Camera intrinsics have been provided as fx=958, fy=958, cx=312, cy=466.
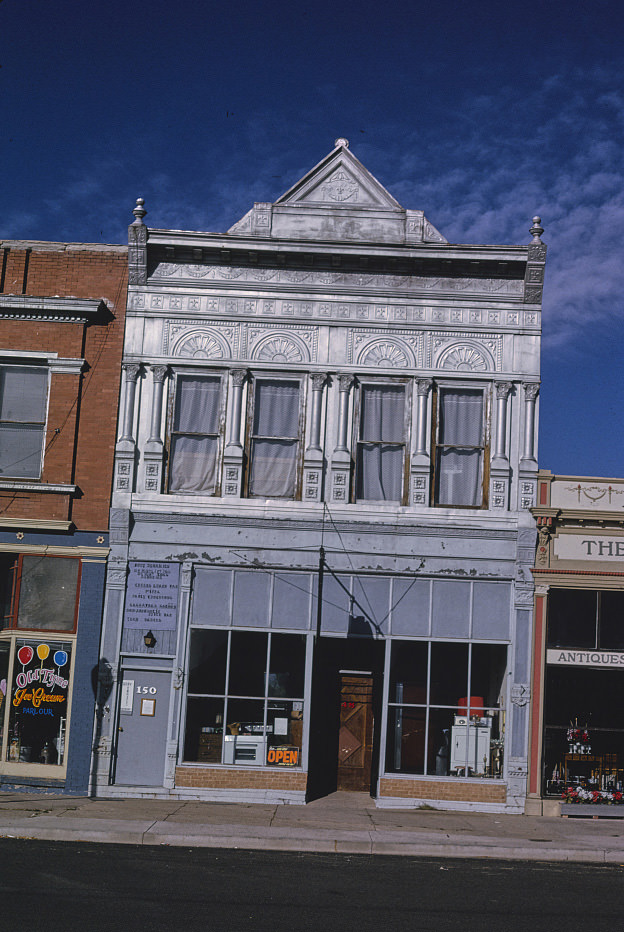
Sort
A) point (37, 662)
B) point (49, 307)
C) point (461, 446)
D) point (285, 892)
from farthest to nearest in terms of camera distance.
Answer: point (461, 446) < point (49, 307) < point (37, 662) < point (285, 892)

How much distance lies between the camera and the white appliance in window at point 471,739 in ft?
55.3

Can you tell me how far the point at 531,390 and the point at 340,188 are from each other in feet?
17.3

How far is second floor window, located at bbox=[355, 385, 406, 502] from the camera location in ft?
57.7

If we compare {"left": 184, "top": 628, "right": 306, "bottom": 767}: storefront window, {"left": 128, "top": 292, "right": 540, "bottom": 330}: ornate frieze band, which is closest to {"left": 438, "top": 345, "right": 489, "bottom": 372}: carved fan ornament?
{"left": 128, "top": 292, "right": 540, "bottom": 330}: ornate frieze band

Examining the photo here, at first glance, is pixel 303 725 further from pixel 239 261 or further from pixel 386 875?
pixel 239 261

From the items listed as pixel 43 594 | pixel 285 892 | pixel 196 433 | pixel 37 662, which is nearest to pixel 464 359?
pixel 196 433

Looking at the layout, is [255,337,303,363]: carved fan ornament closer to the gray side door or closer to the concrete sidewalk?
the gray side door

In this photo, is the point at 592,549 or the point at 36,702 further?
the point at 592,549

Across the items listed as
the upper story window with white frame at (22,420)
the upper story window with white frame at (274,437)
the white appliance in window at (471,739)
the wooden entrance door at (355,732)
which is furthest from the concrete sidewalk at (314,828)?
the upper story window with white frame at (22,420)

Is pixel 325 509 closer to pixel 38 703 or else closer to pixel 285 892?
pixel 38 703

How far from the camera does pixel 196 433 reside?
695 inches

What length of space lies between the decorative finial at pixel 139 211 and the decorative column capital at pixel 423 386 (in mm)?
5976

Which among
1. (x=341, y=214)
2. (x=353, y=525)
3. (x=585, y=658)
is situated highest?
(x=341, y=214)

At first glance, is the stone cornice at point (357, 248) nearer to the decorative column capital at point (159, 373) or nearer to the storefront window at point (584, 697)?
the decorative column capital at point (159, 373)
